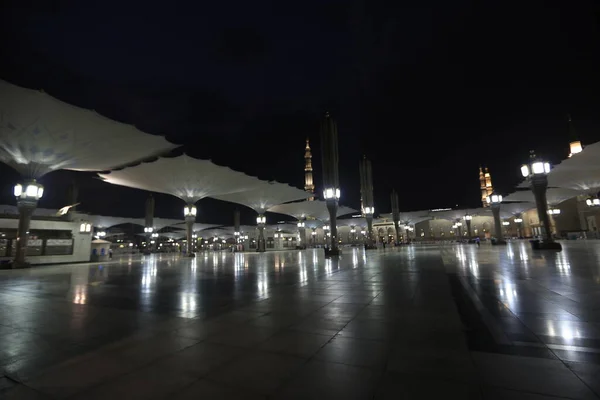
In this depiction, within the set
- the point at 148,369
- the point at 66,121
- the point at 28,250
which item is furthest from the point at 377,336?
the point at 28,250

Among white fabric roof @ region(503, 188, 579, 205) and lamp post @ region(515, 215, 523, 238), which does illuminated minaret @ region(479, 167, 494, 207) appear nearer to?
lamp post @ region(515, 215, 523, 238)

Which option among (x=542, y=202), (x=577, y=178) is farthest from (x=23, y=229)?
(x=577, y=178)

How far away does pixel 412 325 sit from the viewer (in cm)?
386

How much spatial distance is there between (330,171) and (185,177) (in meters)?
16.0

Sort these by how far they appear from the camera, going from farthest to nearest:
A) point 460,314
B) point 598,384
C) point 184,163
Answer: point 184,163 → point 460,314 → point 598,384

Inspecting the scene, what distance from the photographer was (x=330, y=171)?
26406 mm

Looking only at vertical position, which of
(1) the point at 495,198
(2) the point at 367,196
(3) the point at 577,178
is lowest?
(1) the point at 495,198

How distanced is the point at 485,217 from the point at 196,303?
294 feet

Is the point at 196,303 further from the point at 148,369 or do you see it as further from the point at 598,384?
the point at 598,384

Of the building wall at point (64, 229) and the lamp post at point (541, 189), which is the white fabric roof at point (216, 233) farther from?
the lamp post at point (541, 189)

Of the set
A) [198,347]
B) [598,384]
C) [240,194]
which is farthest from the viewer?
[240,194]

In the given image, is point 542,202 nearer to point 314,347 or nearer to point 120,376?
point 314,347

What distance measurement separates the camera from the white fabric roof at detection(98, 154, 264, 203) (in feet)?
93.6

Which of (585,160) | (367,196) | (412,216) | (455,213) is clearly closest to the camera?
(585,160)
